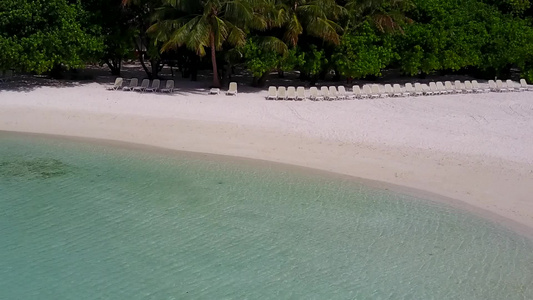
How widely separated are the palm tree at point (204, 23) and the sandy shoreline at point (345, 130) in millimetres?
2069

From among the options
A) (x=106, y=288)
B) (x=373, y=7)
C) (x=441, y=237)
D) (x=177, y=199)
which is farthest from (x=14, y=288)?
(x=373, y=7)

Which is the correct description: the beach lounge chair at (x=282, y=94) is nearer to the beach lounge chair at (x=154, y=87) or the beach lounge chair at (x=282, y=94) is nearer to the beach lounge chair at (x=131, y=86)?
the beach lounge chair at (x=154, y=87)

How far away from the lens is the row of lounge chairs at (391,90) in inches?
971

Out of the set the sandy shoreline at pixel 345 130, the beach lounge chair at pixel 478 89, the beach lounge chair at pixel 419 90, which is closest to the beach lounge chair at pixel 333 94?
the sandy shoreline at pixel 345 130

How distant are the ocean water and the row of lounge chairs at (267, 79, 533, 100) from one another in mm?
7715

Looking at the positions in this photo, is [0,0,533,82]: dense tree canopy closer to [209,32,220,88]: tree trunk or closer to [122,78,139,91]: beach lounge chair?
[209,32,220,88]: tree trunk

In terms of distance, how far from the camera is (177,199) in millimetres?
15070

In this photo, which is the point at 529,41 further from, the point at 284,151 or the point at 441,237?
the point at 441,237

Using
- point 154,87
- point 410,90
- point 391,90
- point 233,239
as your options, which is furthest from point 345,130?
point 154,87

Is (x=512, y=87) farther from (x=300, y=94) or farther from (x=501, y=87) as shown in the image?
(x=300, y=94)

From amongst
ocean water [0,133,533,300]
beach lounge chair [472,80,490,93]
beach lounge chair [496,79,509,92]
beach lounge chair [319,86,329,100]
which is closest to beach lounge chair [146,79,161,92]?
beach lounge chair [319,86,329,100]

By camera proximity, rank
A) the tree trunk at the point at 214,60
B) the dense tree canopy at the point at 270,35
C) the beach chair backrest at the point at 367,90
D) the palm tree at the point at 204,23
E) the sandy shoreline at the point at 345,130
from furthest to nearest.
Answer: the beach chair backrest at the point at 367,90
the tree trunk at the point at 214,60
the dense tree canopy at the point at 270,35
the palm tree at the point at 204,23
the sandy shoreline at the point at 345,130

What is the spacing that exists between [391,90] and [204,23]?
7.75 meters

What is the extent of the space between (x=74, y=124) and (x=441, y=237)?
1274 cm
